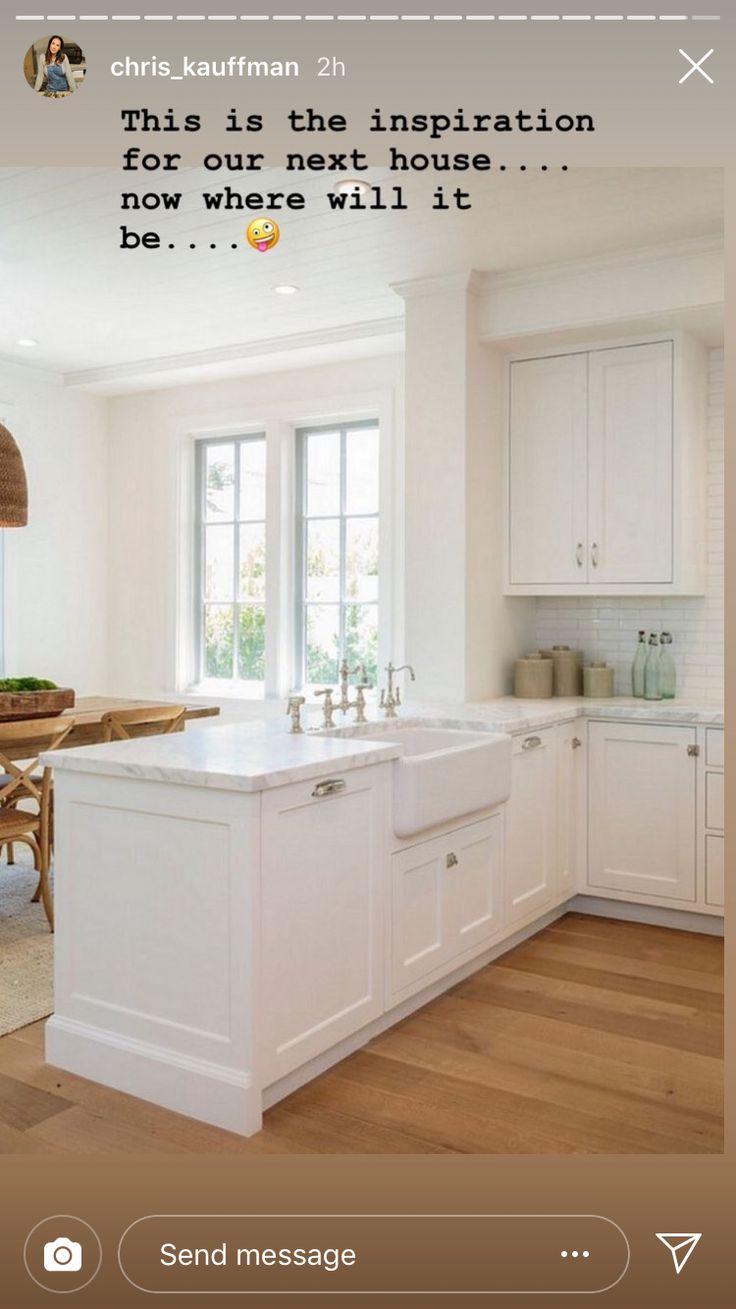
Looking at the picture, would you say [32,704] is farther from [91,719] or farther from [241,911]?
[241,911]

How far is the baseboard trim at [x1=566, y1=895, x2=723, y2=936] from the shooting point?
3410mm

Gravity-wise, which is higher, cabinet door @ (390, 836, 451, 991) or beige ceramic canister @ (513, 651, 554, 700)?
beige ceramic canister @ (513, 651, 554, 700)

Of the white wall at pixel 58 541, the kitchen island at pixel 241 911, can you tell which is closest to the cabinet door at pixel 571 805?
the kitchen island at pixel 241 911

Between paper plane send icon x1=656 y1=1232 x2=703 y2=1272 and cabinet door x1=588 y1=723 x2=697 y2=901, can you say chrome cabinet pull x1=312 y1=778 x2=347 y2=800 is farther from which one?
cabinet door x1=588 y1=723 x2=697 y2=901

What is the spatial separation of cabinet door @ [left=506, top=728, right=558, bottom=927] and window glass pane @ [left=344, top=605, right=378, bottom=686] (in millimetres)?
1394

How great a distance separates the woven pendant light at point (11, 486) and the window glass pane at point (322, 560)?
5.75 feet

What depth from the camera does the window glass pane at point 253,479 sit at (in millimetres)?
5074

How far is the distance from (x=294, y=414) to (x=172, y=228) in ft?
5.48

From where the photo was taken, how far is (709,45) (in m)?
0.86

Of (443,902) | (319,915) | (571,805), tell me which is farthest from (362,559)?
(319,915)

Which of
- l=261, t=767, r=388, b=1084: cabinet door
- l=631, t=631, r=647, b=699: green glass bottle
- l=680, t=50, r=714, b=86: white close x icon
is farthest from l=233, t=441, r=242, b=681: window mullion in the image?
l=680, t=50, r=714, b=86: white close x icon

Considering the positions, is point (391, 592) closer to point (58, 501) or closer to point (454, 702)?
point (454, 702)

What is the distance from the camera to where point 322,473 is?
16.1 ft

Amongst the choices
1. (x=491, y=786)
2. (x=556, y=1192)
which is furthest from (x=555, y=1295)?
(x=491, y=786)
